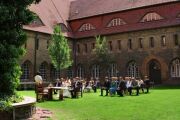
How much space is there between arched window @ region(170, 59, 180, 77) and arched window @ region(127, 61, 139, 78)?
4.56 m

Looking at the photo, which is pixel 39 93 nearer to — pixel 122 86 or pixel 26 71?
pixel 122 86

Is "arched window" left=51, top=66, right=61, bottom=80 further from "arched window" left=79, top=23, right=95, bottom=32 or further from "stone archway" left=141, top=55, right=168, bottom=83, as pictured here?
"stone archway" left=141, top=55, right=168, bottom=83

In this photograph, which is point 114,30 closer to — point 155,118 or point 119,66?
point 119,66

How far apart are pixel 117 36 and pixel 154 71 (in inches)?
263

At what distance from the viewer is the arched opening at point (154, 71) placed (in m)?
38.7

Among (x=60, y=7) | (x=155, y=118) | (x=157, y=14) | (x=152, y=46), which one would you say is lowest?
(x=155, y=118)

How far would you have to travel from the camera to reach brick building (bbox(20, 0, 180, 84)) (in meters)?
37.6

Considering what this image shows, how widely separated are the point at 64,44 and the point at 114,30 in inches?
310

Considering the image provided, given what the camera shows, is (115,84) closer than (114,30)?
Yes

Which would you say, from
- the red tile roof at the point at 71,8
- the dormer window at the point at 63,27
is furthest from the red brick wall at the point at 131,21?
the dormer window at the point at 63,27

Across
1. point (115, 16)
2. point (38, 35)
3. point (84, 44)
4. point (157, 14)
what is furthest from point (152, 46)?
point (38, 35)

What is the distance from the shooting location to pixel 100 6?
150 ft

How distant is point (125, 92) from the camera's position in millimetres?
24234

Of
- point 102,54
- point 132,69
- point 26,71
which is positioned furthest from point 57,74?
point 132,69
